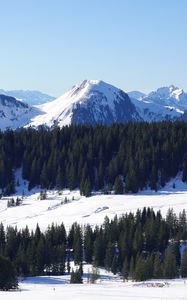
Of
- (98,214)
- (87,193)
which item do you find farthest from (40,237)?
(87,193)

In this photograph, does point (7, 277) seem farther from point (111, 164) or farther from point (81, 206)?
point (111, 164)

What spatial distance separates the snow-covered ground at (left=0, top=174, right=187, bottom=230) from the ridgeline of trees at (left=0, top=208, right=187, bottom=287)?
2271cm

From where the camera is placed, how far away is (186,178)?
175 m

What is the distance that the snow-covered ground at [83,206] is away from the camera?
145 m

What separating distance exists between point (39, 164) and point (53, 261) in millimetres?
96647

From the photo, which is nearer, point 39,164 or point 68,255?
point 68,255

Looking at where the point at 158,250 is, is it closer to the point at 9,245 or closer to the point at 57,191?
the point at 9,245

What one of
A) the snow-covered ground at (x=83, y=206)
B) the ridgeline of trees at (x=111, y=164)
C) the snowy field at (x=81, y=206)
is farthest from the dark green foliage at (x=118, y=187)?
the snowy field at (x=81, y=206)

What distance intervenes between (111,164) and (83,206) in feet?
95.2

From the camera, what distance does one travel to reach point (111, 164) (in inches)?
7165

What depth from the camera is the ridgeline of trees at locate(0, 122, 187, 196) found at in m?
175

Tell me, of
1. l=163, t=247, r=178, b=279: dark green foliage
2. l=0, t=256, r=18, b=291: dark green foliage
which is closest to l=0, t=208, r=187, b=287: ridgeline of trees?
l=163, t=247, r=178, b=279: dark green foliage

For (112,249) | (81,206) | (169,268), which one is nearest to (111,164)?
(81,206)

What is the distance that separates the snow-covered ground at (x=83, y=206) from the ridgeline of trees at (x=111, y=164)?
445 centimetres
